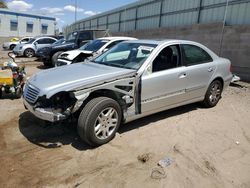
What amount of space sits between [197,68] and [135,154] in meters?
2.48

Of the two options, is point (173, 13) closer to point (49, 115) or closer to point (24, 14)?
point (49, 115)

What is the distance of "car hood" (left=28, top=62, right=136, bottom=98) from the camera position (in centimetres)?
362

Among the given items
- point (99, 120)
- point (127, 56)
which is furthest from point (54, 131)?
point (127, 56)

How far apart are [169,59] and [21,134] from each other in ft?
10.1

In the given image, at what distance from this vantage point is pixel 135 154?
371 cm

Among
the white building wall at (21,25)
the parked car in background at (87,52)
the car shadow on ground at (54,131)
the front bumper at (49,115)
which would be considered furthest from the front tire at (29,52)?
the white building wall at (21,25)

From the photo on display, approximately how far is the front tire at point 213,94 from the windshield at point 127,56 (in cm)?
193

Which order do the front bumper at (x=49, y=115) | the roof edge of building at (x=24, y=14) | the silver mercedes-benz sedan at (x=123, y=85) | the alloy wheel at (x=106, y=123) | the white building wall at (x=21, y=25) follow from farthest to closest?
the white building wall at (x=21, y=25) < the roof edge of building at (x=24, y=14) < the alloy wheel at (x=106, y=123) < the silver mercedes-benz sedan at (x=123, y=85) < the front bumper at (x=49, y=115)

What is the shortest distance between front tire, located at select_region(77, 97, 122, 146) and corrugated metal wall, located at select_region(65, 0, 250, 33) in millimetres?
8587

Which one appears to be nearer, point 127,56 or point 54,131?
point 54,131

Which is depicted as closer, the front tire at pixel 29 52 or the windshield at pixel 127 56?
the windshield at pixel 127 56

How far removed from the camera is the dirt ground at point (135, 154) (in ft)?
10.2

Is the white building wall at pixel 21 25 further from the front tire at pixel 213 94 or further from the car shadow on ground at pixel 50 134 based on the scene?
the front tire at pixel 213 94

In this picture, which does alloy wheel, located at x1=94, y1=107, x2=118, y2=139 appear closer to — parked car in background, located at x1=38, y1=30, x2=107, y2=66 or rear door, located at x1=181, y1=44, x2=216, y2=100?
rear door, located at x1=181, y1=44, x2=216, y2=100
